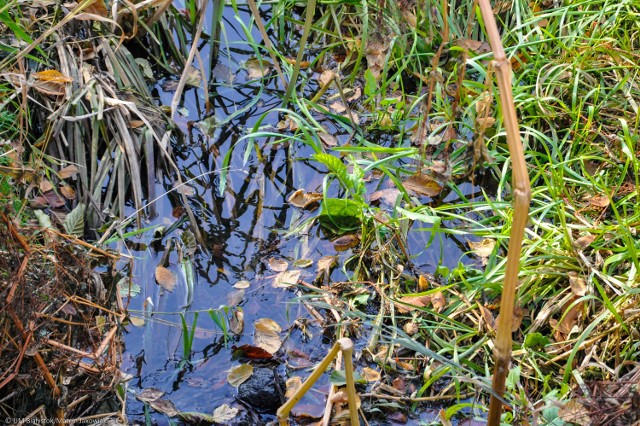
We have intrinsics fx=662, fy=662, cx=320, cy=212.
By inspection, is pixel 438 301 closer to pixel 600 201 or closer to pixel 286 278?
pixel 286 278

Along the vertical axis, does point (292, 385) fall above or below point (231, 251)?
below

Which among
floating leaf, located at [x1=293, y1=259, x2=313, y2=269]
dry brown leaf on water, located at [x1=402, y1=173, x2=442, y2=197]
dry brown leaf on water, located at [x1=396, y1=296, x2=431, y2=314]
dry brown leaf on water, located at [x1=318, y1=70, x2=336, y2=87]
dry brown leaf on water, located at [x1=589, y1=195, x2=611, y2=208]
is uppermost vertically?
dry brown leaf on water, located at [x1=318, y1=70, x2=336, y2=87]

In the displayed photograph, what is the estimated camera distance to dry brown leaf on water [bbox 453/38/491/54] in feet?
9.93

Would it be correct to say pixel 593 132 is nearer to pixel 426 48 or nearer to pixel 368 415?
pixel 426 48

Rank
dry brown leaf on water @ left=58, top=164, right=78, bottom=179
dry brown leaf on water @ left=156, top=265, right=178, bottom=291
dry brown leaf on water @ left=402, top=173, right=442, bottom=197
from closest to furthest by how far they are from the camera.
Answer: dry brown leaf on water @ left=156, top=265, right=178, bottom=291 < dry brown leaf on water @ left=58, top=164, right=78, bottom=179 < dry brown leaf on water @ left=402, top=173, right=442, bottom=197

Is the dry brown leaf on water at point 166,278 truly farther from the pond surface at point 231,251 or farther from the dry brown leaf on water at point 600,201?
the dry brown leaf on water at point 600,201

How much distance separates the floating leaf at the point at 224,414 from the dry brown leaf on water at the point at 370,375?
431mm

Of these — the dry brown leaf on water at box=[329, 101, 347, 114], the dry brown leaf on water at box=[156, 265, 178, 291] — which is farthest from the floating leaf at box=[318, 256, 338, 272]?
the dry brown leaf on water at box=[329, 101, 347, 114]

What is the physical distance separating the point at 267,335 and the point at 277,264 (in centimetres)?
32

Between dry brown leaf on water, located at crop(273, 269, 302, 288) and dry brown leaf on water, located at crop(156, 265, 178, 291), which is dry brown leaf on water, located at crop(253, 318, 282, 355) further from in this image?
dry brown leaf on water, located at crop(156, 265, 178, 291)

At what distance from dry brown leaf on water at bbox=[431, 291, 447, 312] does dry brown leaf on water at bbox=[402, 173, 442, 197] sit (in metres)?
0.49

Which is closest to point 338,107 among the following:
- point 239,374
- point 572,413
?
point 239,374

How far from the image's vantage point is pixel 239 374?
2.17 meters

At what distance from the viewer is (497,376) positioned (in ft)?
4.64
